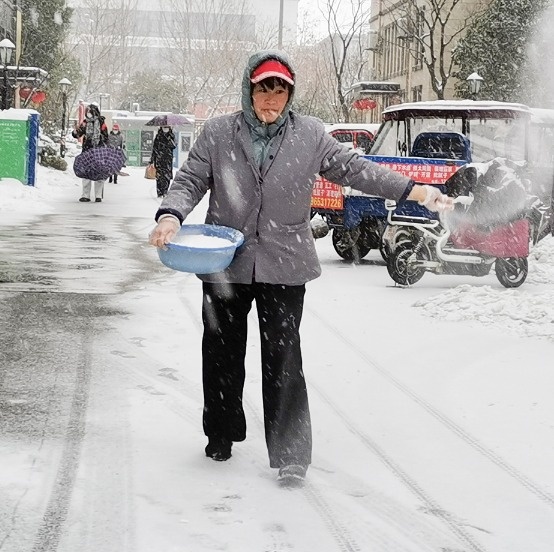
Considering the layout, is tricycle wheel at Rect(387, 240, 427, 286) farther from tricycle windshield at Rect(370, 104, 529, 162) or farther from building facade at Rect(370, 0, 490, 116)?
building facade at Rect(370, 0, 490, 116)

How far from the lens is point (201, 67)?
68.4 metres

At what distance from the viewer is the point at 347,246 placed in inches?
559

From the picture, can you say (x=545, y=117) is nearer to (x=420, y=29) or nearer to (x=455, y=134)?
(x=455, y=134)

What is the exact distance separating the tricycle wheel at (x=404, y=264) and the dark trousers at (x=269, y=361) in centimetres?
692

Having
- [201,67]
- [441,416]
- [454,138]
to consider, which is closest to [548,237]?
[454,138]

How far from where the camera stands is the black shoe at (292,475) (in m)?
4.59

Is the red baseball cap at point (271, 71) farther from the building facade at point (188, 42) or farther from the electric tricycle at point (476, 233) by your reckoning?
the building facade at point (188, 42)

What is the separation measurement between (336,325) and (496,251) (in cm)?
323

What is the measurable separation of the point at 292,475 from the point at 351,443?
2.83 ft

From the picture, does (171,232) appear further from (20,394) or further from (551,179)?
(551,179)

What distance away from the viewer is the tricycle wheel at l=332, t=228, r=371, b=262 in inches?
556

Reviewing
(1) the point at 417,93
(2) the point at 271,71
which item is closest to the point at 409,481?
(2) the point at 271,71

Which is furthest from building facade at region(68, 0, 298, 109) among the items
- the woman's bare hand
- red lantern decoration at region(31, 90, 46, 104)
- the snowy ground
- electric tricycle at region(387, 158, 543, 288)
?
the woman's bare hand

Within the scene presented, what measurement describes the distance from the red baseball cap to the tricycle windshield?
8.90 m
